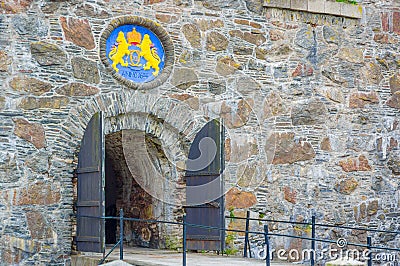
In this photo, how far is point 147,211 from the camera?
11523 millimetres

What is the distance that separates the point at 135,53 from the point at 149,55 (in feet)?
0.67

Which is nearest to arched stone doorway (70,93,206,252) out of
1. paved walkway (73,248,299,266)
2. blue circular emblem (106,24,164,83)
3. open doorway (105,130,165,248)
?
open doorway (105,130,165,248)

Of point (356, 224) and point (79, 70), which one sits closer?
point (79, 70)

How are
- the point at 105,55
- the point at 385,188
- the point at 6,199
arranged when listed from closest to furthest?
the point at 6,199
the point at 105,55
the point at 385,188

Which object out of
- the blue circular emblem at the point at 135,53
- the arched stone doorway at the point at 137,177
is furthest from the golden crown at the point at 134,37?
the arched stone doorway at the point at 137,177

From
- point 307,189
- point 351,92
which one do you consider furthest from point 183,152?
point 351,92

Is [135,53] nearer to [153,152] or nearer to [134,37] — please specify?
[134,37]

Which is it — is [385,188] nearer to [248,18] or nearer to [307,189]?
[307,189]

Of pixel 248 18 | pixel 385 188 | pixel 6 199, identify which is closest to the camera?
pixel 6 199

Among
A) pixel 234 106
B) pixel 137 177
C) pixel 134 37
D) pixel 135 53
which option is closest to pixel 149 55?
pixel 135 53

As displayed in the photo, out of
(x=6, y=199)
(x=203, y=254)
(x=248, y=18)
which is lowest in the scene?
(x=203, y=254)

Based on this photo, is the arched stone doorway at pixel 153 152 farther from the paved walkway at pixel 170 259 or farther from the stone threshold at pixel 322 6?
the stone threshold at pixel 322 6

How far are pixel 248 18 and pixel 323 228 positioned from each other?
3.16 metres

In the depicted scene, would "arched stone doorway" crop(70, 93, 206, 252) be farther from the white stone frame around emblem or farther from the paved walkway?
the paved walkway
